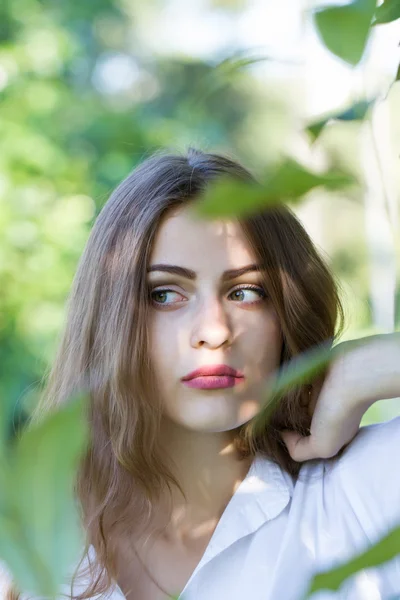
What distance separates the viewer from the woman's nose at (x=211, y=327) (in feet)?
3.25

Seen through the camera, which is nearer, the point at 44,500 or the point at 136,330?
the point at 44,500

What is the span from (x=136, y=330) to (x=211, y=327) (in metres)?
0.13

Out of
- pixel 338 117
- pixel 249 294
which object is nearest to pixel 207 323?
pixel 249 294

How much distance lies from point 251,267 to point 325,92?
67.3 inches

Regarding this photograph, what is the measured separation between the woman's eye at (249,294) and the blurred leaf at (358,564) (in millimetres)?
857

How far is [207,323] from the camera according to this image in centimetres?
100

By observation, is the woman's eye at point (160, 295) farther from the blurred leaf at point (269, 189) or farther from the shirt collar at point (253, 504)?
the blurred leaf at point (269, 189)

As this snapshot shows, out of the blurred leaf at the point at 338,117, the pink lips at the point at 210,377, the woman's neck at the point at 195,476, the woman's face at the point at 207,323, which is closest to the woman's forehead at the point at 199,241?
the woman's face at the point at 207,323

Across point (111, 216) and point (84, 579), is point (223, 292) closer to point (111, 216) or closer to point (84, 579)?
point (111, 216)

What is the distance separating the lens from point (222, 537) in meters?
1.13

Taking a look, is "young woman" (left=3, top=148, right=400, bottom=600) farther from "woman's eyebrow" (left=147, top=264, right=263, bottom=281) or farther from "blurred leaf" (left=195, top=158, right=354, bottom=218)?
"blurred leaf" (left=195, top=158, right=354, bottom=218)

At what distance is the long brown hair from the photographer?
109cm

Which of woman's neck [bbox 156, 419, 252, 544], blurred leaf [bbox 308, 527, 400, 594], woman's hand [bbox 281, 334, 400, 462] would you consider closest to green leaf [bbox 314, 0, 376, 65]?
blurred leaf [bbox 308, 527, 400, 594]

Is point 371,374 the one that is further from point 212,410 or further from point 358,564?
point 358,564
